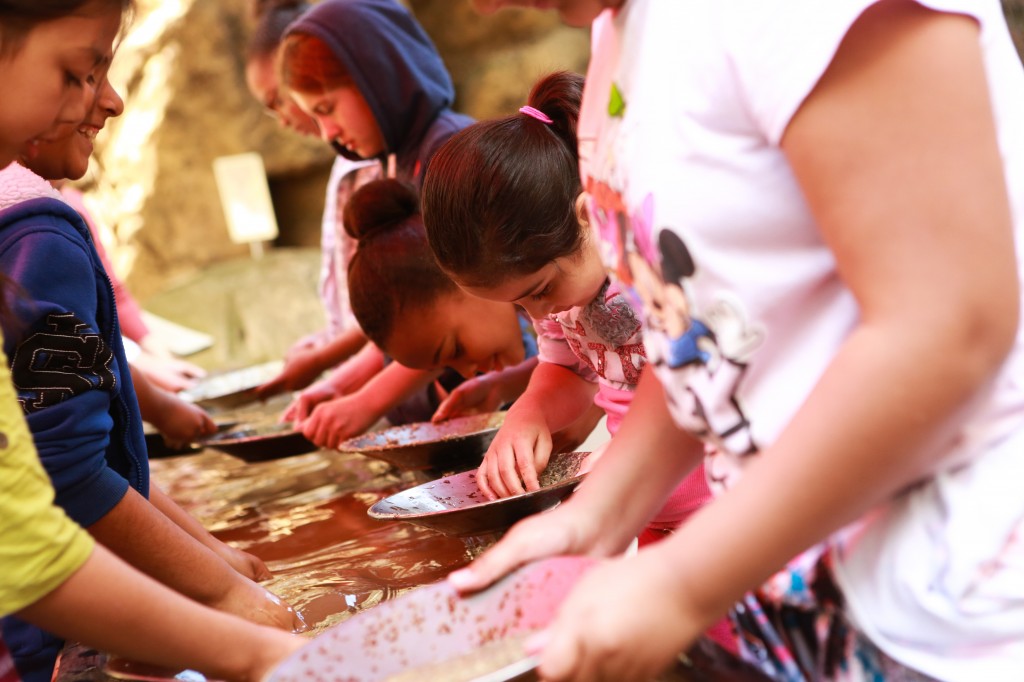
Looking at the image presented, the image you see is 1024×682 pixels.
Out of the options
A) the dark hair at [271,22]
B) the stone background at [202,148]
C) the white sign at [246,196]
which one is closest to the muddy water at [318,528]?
the dark hair at [271,22]

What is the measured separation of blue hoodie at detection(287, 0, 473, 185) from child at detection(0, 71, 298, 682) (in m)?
1.39

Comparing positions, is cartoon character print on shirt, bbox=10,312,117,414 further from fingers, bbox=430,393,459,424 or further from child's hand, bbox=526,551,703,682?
fingers, bbox=430,393,459,424

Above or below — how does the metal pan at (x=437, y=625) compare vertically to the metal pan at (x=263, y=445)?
above

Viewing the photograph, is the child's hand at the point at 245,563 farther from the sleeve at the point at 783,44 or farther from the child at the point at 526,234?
the sleeve at the point at 783,44

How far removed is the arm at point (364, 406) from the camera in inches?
94.6

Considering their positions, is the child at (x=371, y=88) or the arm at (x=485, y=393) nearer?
the arm at (x=485, y=393)

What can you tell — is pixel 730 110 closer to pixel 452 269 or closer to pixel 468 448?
pixel 452 269

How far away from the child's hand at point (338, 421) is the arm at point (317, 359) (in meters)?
0.79

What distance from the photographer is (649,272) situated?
87 cm

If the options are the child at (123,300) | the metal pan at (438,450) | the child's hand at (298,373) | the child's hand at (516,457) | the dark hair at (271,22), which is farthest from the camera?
the dark hair at (271,22)

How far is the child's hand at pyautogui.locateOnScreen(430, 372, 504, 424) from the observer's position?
2.28 meters

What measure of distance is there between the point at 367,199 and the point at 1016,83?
1.59m

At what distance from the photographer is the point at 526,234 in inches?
61.0

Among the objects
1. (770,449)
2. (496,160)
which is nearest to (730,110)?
(770,449)
